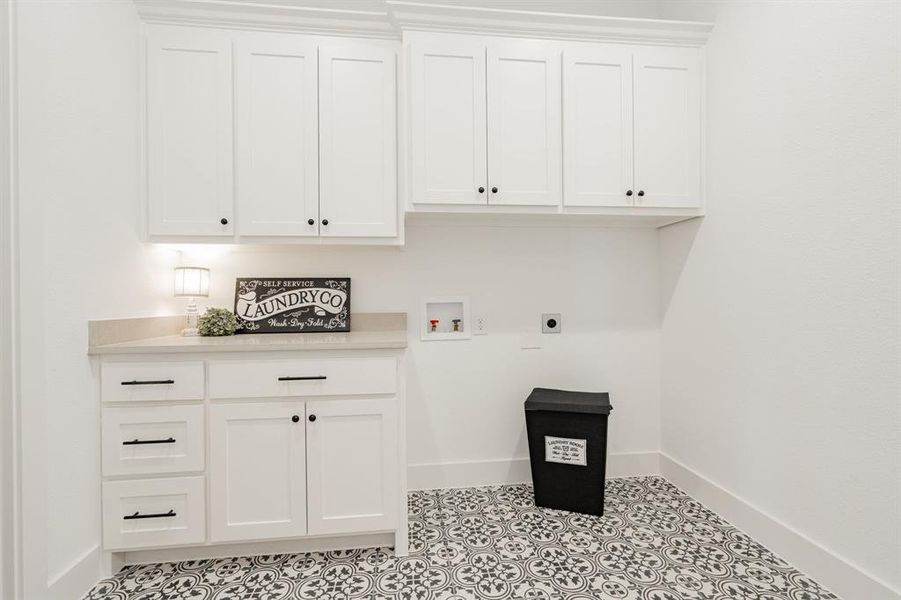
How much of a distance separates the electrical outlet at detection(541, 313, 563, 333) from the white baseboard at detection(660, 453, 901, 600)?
0.98 meters

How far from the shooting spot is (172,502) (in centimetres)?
164

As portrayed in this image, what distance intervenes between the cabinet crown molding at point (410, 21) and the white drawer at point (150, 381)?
149cm

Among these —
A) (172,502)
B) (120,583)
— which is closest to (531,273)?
(172,502)

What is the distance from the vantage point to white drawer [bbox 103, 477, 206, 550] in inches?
63.6

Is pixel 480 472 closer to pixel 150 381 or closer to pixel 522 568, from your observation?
pixel 522 568

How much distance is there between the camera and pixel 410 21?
1919 mm

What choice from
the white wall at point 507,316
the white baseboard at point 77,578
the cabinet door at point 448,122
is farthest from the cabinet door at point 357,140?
the white baseboard at point 77,578

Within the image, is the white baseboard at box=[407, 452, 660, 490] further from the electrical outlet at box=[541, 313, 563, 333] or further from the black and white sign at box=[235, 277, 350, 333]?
the black and white sign at box=[235, 277, 350, 333]

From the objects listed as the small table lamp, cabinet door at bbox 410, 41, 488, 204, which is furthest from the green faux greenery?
cabinet door at bbox 410, 41, 488, 204

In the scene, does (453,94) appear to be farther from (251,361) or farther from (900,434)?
(900,434)

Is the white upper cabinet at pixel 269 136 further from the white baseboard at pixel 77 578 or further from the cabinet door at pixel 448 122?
the white baseboard at pixel 77 578

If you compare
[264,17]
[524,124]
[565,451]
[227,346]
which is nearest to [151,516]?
[227,346]

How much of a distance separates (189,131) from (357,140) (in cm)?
73

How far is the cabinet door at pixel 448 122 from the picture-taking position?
1.93 meters
